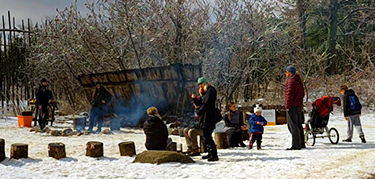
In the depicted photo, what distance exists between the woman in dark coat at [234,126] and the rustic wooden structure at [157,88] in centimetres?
506

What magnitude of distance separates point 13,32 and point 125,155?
12665 millimetres

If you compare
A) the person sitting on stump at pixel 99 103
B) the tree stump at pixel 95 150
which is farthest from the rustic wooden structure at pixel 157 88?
the tree stump at pixel 95 150

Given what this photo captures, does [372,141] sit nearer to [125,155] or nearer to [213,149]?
[213,149]

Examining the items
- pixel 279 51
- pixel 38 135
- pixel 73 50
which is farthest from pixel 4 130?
pixel 279 51

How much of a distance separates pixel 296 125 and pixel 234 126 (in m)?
1.36

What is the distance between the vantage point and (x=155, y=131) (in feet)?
27.5

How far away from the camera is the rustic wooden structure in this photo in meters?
14.9

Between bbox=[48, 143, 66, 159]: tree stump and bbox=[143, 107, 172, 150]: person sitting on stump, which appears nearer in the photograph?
bbox=[48, 143, 66, 159]: tree stump

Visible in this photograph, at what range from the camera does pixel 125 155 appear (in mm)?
8578

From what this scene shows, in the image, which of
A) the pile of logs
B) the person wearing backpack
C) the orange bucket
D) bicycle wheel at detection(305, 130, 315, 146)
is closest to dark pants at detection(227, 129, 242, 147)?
bicycle wheel at detection(305, 130, 315, 146)

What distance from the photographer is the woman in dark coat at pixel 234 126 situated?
9867 mm

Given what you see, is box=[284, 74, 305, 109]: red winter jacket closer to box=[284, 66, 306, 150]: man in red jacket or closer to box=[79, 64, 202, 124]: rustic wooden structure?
box=[284, 66, 306, 150]: man in red jacket

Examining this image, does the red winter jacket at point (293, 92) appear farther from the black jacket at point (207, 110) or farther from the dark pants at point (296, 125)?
the black jacket at point (207, 110)

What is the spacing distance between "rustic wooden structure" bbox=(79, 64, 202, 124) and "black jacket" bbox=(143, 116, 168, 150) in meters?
6.48
